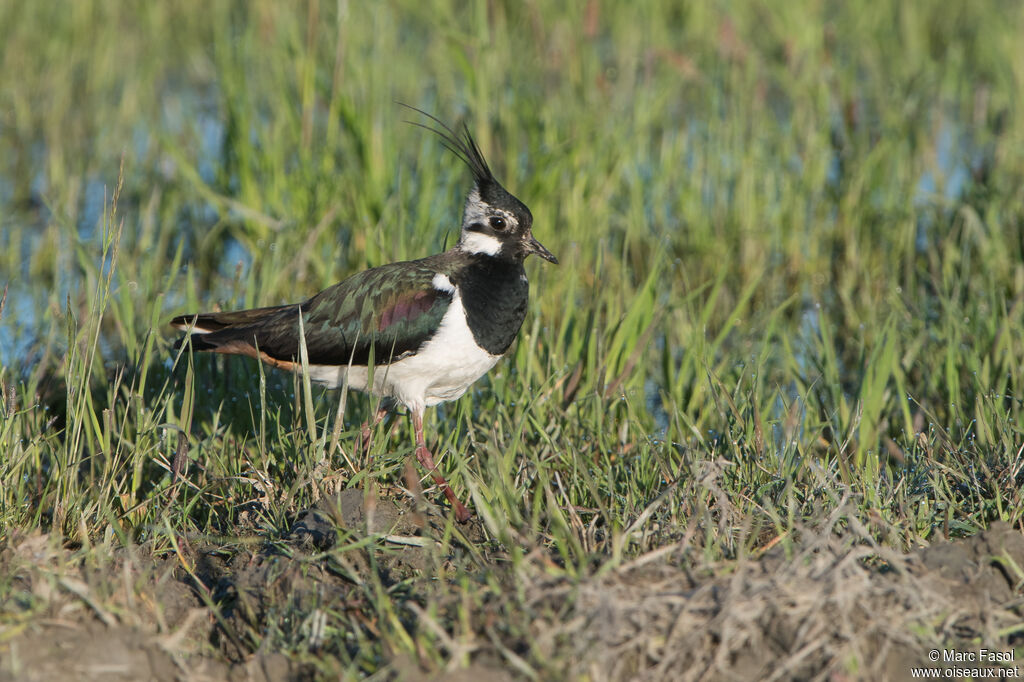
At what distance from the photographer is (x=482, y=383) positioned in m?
4.62

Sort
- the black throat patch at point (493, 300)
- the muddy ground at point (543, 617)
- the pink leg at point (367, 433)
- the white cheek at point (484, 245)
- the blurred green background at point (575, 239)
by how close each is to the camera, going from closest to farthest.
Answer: the muddy ground at point (543, 617)
the blurred green background at point (575, 239)
the pink leg at point (367, 433)
the black throat patch at point (493, 300)
the white cheek at point (484, 245)

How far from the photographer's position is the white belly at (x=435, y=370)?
381cm

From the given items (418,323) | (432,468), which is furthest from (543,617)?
(418,323)

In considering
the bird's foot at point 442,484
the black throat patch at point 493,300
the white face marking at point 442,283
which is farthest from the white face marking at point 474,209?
the bird's foot at point 442,484

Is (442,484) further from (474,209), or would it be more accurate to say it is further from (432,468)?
(474,209)

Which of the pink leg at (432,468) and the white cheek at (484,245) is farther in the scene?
the white cheek at (484,245)

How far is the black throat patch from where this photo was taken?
A: 386cm

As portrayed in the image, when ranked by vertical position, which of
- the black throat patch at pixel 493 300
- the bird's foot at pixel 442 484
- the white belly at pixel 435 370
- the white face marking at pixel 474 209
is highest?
the white face marking at pixel 474 209

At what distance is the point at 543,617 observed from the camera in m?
2.64

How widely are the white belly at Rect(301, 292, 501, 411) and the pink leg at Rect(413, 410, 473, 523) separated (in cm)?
6

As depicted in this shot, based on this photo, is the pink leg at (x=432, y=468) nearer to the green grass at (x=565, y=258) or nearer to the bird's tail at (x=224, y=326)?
the green grass at (x=565, y=258)

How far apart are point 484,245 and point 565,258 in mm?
1307

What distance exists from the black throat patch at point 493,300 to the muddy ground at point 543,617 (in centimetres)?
99

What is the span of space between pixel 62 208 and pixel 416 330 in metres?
3.00
